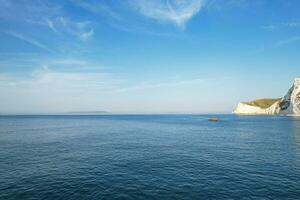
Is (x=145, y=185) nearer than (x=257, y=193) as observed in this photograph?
No

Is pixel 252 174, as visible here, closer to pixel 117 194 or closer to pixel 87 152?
pixel 117 194

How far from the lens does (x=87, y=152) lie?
53.2m

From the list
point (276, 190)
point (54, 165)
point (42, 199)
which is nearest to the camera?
point (42, 199)

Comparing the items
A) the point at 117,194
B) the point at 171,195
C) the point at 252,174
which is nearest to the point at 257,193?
the point at 252,174

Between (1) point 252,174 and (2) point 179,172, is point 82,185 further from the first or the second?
(1) point 252,174

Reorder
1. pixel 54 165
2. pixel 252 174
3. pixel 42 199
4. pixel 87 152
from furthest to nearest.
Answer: pixel 87 152 → pixel 54 165 → pixel 252 174 → pixel 42 199

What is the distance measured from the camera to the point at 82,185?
99.1ft

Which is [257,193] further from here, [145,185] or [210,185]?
[145,185]

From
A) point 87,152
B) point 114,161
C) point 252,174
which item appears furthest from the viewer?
point 87,152

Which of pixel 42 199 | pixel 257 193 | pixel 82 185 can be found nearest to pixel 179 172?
pixel 257 193

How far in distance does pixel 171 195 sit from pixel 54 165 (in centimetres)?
2401

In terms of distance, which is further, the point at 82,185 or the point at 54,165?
the point at 54,165

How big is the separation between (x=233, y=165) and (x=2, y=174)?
38.4m

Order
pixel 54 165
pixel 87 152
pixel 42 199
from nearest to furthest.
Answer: pixel 42 199, pixel 54 165, pixel 87 152
